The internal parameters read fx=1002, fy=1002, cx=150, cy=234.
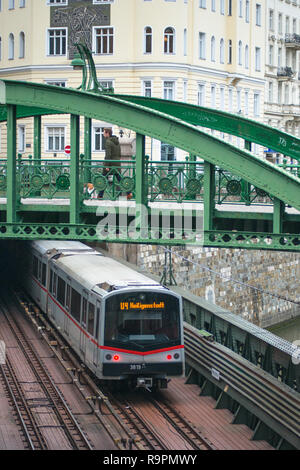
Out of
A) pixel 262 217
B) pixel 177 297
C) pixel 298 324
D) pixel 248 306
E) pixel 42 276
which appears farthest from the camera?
pixel 298 324

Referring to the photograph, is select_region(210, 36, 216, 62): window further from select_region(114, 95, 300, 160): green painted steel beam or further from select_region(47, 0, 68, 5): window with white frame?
select_region(114, 95, 300, 160): green painted steel beam

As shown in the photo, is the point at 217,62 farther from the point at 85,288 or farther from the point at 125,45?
the point at 85,288

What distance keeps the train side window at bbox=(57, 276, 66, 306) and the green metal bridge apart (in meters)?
4.35

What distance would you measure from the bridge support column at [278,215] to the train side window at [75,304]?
243 inches

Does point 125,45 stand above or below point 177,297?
above

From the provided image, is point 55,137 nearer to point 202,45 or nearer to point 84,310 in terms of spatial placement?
point 202,45

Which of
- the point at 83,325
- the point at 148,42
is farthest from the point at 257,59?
the point at 83,325

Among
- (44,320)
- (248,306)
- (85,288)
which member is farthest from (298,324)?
(85,288)

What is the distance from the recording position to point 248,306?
153 feet

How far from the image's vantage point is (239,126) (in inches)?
867

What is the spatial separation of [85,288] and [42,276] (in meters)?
7.31

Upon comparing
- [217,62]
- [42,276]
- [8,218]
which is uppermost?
[217,62]

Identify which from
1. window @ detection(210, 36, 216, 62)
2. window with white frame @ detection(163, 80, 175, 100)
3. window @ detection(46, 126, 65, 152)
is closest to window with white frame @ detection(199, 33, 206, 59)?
window @ detection(210, 36, 216, 62)

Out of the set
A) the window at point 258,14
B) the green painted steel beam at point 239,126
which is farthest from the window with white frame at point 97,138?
the green painted steel beam at point 239,126
